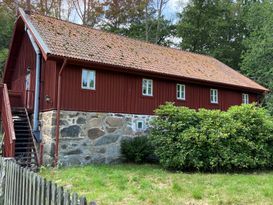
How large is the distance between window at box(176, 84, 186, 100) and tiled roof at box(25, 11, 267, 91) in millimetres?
676

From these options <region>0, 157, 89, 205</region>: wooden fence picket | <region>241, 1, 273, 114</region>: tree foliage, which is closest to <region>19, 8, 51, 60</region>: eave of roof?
<region>0, 157, 89, 205</region>: wooden fence picket

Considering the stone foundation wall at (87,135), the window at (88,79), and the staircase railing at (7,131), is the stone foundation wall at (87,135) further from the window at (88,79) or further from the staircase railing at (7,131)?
the staircase railing at (7,131)

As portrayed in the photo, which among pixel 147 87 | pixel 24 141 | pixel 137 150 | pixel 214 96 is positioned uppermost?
pixel 147 87

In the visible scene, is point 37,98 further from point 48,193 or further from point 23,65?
point 48,193

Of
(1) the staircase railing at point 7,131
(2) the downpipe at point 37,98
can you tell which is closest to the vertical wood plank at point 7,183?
(1) the staircase railing at point 7,131

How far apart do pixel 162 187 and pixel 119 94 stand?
646 centimetres

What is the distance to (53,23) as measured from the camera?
15391 mm

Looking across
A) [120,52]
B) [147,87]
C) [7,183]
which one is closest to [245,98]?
[147,87]

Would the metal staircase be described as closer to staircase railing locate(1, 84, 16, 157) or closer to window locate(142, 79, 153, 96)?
staircase railing locate(1, 84, 16, 157)

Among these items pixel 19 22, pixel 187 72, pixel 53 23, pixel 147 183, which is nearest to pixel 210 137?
pixel 147 183

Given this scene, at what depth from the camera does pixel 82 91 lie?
1298 cm

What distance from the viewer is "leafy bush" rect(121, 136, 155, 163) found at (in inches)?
533

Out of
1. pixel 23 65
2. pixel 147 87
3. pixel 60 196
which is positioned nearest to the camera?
pixel 60 196

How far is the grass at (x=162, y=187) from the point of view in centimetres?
707
